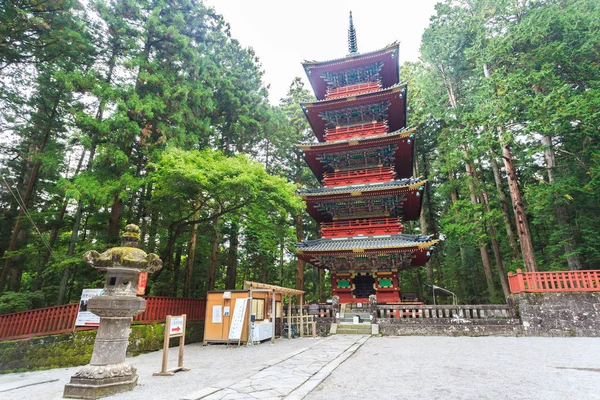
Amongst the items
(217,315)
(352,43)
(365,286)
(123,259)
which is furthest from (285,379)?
(352,43)

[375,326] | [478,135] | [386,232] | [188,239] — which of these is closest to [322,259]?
[386,232]

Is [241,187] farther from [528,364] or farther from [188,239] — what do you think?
[528,364]

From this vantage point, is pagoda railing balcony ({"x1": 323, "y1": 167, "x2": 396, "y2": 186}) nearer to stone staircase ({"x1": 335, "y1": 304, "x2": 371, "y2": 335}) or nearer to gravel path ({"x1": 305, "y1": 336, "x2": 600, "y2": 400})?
stone staircase ({"x1": 335, "y1": 304, "x2": 371, "y2": 335})

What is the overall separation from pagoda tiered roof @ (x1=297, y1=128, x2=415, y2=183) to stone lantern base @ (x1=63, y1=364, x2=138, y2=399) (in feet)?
41.5

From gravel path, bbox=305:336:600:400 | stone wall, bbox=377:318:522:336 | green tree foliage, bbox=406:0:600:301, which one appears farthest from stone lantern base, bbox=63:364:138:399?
green tree foliage, bbox=406:0:600:301

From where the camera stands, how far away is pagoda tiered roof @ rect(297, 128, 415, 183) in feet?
48.8

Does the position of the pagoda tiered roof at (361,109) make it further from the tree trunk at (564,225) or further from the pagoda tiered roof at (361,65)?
the tree trunk at (564,225)

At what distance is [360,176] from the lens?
1591 cm

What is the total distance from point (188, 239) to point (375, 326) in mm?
10540

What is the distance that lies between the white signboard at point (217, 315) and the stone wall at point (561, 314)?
34.0 feet

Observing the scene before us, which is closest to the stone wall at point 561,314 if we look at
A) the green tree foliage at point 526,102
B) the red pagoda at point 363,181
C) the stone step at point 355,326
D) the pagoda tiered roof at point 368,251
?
the green tree foliage at point 526,102

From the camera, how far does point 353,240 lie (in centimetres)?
1467

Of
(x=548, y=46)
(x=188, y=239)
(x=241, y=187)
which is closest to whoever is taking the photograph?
(x=241, y=187)

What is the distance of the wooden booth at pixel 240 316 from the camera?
31.6 feet
